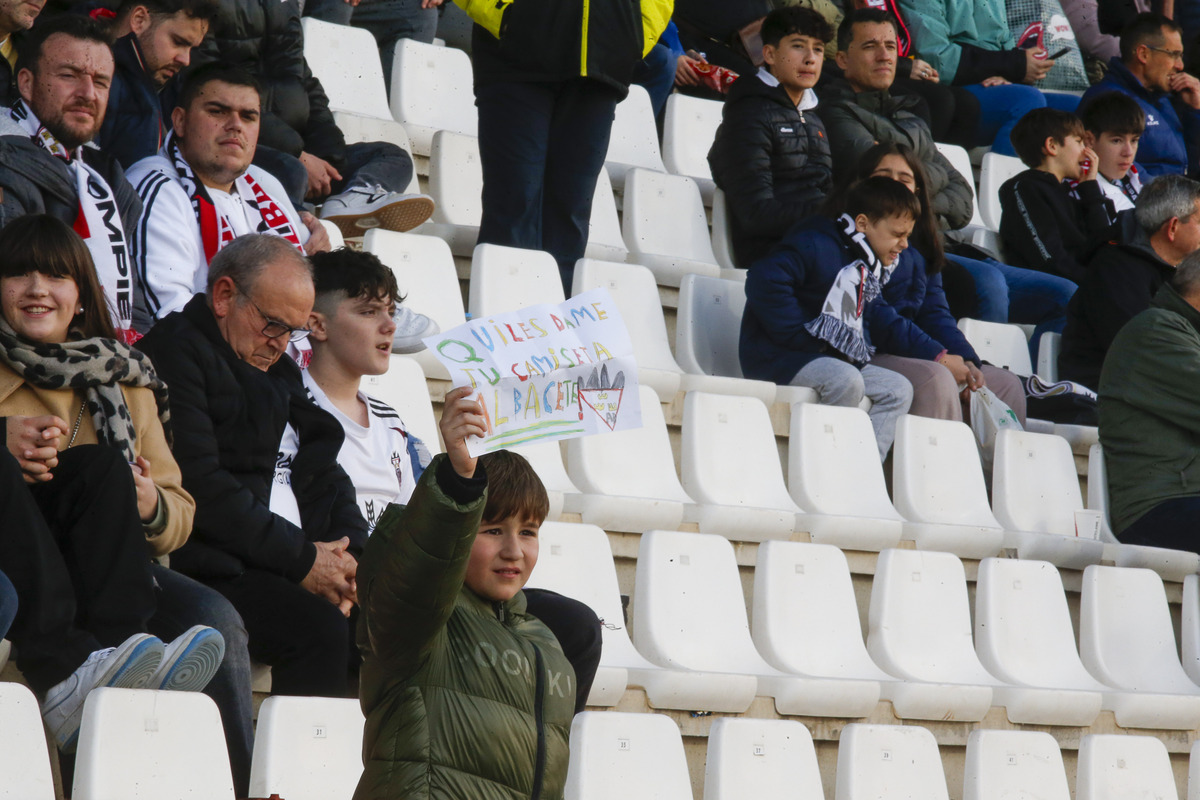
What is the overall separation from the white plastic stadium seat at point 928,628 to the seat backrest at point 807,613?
0.29 feet

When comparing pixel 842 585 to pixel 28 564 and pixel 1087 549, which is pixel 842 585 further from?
pixel 28 564

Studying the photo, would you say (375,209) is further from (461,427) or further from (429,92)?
(461,427)

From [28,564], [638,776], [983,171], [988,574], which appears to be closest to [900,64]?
[983,171]

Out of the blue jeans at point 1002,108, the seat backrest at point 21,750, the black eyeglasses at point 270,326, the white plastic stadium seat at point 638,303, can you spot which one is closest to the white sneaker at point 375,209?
the white plastic stadium seat at point 638,303

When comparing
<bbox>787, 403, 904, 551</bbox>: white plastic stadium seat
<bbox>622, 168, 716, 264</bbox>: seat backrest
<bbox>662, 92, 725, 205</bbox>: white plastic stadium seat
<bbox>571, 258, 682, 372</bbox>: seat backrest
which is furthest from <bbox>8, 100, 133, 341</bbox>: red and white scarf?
<bbox>662, 92, 725, 205</bbox>: white plastic stadium seat

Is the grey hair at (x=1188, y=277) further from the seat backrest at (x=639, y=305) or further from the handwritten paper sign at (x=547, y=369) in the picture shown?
the handwritten paper sign at (x=547, y=369)

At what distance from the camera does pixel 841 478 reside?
160 inches

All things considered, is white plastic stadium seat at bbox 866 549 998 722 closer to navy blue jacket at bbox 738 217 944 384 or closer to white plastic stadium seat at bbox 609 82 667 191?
navy blue jacket at bbox 738 217 944 384

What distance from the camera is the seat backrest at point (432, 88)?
5.28 m

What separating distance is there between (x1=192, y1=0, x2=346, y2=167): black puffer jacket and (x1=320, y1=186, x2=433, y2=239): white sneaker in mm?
215

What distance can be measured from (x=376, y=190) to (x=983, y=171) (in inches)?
119

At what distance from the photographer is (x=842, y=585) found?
11.8 feet

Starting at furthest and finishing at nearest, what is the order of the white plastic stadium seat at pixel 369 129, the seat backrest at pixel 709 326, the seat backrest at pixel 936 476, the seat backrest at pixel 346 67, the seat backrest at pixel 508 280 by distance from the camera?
the seat backrest at pixel 346 67 → the white plastic stadium seat at pixel 369 129 → the seat backrest at pixel 709 326 → the seat backrest at pixel 936 476 → the seat backrest at pixel 508 280

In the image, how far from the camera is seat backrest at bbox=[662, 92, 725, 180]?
225 inches
